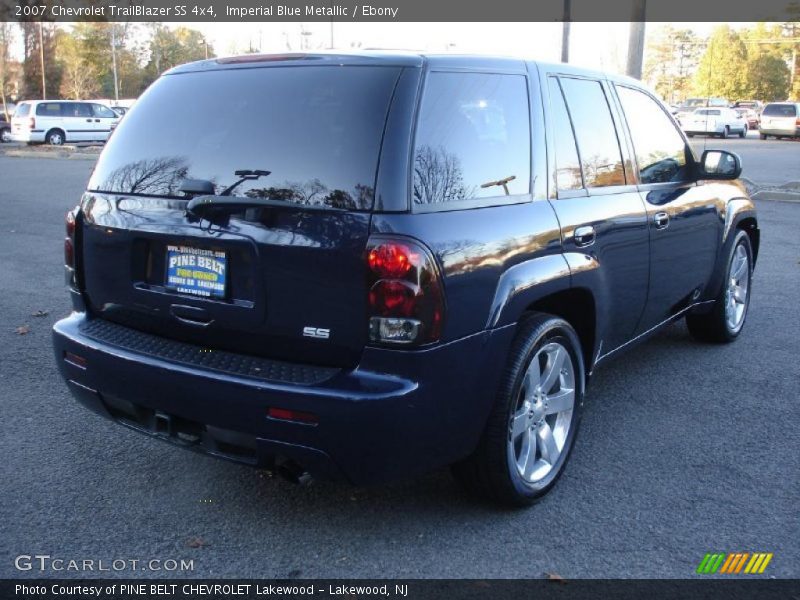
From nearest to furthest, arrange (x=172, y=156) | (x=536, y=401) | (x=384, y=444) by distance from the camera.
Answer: (x=384, y=444) < (x=172, y=156) < (x=536, y=401)

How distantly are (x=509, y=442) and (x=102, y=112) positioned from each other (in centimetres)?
3509

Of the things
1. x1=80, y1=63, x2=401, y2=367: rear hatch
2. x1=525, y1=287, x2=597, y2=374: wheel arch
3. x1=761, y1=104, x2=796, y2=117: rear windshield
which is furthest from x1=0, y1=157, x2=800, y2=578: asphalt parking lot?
x1=761, y1=104, x2=796, y2=117: rear windshield

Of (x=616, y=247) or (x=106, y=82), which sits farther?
(x=106, y=82)

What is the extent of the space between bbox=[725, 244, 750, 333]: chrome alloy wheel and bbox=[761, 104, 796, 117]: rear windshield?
41.0 metres

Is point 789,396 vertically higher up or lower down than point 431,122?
lower down

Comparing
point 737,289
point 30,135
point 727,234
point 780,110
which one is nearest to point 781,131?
point 780,110

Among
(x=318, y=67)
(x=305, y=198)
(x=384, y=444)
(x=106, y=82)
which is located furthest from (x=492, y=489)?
(x=106, y=82)

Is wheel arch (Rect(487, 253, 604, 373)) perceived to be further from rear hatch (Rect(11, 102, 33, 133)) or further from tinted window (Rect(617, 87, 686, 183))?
rear hatch (Rect(11, 102, 33, 133))

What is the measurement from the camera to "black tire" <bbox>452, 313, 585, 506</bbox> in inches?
127

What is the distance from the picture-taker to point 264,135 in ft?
10.1

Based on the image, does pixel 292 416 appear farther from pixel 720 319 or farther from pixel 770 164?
pixel 770 164

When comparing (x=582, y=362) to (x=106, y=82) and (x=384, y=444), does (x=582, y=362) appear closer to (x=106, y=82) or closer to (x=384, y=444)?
(x=384, y=444)
